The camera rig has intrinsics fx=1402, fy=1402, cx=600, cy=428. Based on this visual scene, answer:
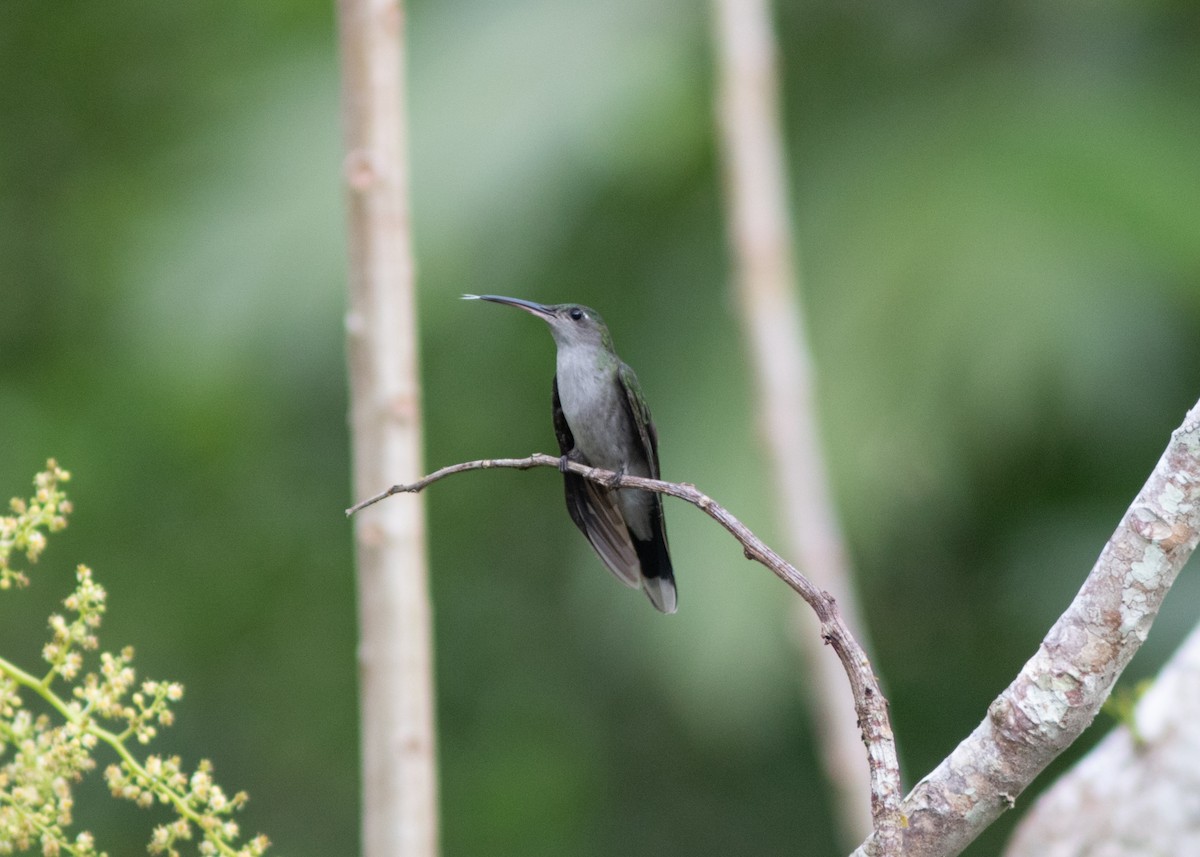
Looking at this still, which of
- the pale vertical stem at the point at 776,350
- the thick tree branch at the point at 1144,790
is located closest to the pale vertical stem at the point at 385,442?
the thick tree branch at the point at 1144,790

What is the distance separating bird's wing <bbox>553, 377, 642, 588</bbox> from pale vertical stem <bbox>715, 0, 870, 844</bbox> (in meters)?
1.26

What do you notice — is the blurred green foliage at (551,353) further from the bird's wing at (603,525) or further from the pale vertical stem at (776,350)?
the bird's wing at (603,525)

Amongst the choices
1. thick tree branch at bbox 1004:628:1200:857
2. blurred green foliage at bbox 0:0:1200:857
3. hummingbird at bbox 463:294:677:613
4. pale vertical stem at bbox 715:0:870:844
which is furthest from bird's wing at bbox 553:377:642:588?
blurred green foliage at bbox 0:0:1200:857

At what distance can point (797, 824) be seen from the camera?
30.2ft

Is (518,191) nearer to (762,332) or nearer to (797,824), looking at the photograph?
(762,332)

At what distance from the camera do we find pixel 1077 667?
157cm

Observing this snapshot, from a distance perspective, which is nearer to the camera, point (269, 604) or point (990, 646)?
point (990, 646)

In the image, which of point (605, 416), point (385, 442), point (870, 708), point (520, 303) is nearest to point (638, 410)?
point (605, 416)

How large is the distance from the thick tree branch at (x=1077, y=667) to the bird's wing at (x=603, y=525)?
150 cm

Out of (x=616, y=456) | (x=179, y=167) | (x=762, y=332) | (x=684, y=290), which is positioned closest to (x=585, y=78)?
(x=684, y=290)

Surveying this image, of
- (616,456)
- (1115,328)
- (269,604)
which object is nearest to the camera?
(616,456)

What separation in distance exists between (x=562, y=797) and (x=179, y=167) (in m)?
4.91

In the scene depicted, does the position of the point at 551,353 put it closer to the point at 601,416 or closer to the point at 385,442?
the point at 601,416

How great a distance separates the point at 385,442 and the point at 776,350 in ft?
5.51
